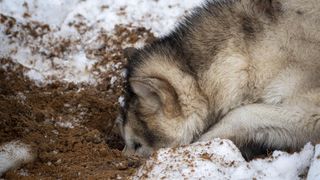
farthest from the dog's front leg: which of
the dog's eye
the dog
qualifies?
the dog's eye

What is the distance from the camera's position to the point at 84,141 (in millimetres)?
5734

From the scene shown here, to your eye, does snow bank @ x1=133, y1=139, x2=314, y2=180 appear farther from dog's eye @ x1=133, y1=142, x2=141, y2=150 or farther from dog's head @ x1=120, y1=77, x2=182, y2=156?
dog's eye @ x1=133, y1=142, x2=141, y2=150

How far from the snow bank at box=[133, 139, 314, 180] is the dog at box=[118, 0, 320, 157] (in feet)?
1.26

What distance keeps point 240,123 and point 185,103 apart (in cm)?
55

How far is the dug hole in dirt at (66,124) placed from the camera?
16.7ft

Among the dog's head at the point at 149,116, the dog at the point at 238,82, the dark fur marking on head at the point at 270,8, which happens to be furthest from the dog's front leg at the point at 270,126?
the dark fur marking on head at the point at 270,8

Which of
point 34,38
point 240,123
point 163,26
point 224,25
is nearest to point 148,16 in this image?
point 163,26

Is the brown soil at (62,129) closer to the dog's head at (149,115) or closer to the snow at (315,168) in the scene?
the dog's head at (149,115)

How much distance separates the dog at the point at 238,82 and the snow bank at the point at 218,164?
384 mm

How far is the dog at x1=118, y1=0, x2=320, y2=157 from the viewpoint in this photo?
16.5 feet

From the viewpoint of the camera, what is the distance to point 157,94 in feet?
17.0

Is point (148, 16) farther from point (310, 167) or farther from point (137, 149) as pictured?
point (310, 167)

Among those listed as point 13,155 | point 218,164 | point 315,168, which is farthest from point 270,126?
point 13,155

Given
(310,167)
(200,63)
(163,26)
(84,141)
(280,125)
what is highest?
(163,26)
